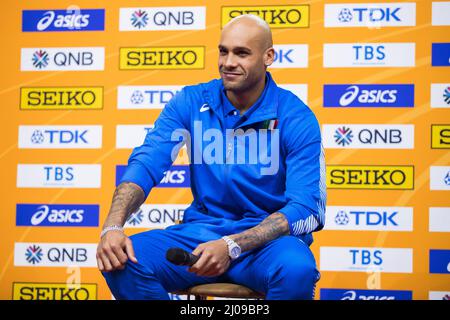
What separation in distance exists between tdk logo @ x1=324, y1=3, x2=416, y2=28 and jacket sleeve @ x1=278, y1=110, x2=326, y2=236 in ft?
5.15

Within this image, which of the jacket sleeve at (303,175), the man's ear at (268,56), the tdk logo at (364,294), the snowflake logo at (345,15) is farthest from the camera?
the snowflake logo at (345,15)

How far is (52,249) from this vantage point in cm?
374

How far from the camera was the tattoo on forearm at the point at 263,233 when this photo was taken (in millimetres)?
1926

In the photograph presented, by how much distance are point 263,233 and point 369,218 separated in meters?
1.69

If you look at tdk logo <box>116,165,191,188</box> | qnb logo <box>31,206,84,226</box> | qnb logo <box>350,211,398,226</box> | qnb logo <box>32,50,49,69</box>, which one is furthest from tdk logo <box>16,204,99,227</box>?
qnb logo <box>350,211,398,226</box>

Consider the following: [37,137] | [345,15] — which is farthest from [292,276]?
[37,137]

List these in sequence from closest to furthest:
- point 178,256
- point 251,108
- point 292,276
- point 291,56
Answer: point 178,256 → point 292,276 → point 251,108 → point 291,56

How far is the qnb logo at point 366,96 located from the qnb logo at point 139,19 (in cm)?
120

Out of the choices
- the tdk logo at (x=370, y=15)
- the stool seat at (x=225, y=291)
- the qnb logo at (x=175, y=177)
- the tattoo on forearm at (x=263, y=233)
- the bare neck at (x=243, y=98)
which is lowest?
the stool seat at (x=225, y=291)

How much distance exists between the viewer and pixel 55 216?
148 inches

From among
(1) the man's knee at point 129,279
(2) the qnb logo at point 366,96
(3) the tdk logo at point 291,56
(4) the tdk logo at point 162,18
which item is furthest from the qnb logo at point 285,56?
(1) the man's knee at point 129,279

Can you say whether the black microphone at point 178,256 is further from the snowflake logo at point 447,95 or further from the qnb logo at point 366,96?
the snowflake logo at point 447,95

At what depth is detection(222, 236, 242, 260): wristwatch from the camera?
189cm

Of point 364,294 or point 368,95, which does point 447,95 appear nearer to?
point 368,95
